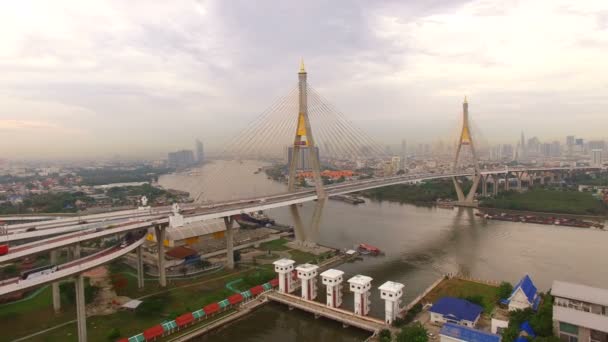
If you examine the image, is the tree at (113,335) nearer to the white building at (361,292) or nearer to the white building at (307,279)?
the white building at (307,279)

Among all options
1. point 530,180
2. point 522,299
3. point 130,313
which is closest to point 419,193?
point 530,180

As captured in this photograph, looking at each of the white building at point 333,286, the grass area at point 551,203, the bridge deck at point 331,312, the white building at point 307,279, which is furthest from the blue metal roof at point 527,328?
the grass area at point 551,203

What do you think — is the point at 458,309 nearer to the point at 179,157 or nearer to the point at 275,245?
the point at 275,245

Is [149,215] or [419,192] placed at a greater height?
[149,215]

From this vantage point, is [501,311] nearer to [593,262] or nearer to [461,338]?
[461,338]

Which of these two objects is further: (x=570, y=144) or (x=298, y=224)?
(x=570, y=144)

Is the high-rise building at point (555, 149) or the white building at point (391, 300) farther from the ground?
the high-rise building at point (555, 149)
